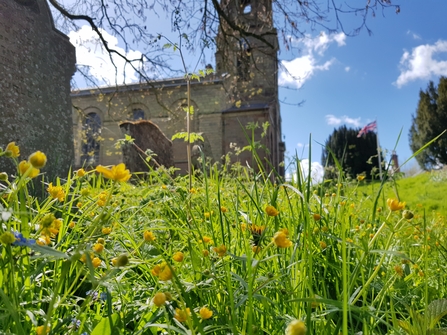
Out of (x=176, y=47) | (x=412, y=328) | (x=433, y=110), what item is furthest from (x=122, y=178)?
(x=433, y=110)

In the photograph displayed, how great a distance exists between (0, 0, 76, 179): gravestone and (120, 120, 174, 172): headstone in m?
1.03

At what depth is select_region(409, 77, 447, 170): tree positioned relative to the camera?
71.8 ft

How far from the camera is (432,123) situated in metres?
23.1

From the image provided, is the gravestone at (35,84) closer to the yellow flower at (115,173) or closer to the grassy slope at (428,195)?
the yellow flower at (115,173)

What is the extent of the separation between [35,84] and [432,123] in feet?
83.3

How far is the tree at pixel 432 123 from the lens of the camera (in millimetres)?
21875

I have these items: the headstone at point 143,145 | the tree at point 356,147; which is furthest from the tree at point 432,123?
the headstone at point 143,145

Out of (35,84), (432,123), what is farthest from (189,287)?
(432,123)

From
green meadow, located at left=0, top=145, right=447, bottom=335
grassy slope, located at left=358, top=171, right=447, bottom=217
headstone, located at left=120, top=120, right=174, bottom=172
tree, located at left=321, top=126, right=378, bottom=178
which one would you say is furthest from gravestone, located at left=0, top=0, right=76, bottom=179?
tree, located at left=321, top=126, right=378, bottom=178

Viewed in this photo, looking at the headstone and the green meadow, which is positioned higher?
the headstone

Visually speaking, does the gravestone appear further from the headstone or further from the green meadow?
the green meadow

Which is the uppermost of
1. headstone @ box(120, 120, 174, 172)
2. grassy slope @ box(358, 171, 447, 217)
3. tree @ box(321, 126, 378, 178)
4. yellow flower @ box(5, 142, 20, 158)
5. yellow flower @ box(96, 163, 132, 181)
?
tree @ box(321, 126, 378, 178)

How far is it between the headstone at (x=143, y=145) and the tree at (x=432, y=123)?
67.8 feet

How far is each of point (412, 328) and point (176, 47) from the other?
5.71ft
